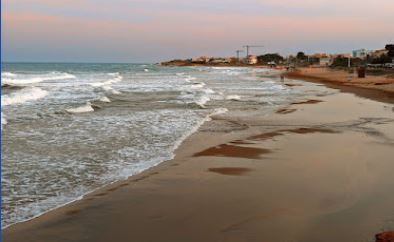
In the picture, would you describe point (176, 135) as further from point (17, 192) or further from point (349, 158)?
point (17, 192)

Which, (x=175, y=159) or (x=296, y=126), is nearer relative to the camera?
(x=175, y=159)

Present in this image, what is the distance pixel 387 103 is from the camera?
2255cm

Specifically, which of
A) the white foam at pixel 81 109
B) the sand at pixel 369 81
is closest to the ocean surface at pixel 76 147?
the white foam at pixel 81 109

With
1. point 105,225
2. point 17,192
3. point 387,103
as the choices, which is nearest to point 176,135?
point 17,192

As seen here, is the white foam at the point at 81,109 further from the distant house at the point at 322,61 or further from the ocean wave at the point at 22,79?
A: the distant house at the point at 322,61

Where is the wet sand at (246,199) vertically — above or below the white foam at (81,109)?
below

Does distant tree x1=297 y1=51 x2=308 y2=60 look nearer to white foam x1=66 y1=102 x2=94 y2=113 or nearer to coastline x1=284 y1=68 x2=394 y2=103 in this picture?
coastline x1=284 y1=68 x2=394 y2=103

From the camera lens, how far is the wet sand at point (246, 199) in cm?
518

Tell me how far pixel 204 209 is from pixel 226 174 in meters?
2.20

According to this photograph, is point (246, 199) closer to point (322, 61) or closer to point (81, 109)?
point (81, 109)

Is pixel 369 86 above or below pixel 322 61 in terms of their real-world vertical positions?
below

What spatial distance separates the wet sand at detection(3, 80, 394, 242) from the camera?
518 centimetres

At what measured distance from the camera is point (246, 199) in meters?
6.60

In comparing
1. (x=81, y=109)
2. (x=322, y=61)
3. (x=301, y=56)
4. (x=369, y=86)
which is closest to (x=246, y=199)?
(x=81, y=109)
